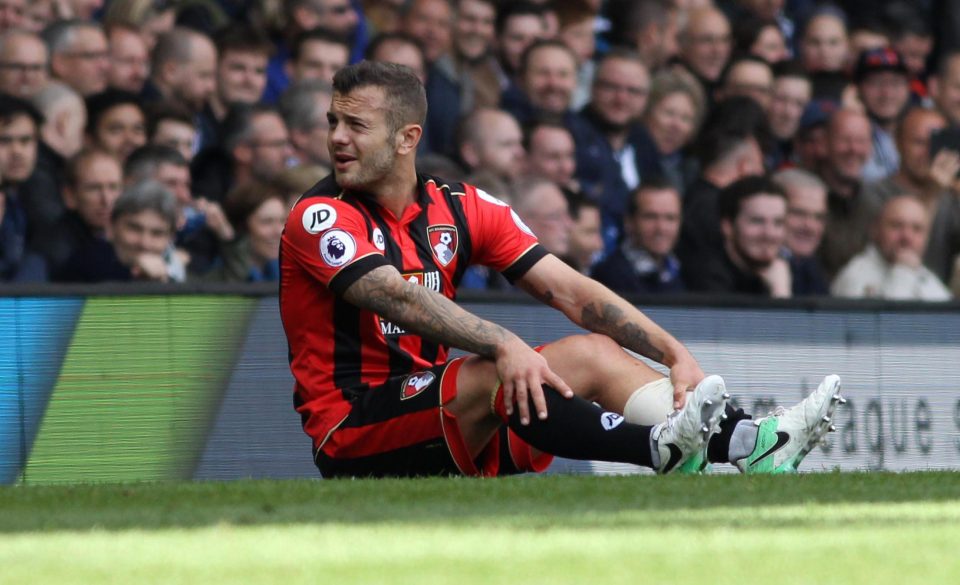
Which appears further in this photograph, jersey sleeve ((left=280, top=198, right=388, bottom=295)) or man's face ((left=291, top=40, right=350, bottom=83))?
man's face ((left=291, top=40, right=350, bottom=83))

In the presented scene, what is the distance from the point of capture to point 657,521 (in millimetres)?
4043

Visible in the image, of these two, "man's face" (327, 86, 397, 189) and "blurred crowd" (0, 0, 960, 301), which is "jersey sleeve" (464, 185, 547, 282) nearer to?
"man's face" (327, 86, 397, 189)

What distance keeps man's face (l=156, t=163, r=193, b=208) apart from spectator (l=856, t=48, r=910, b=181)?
4.97 meters

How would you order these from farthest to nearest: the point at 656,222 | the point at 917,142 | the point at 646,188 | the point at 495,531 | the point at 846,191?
the point at 917,142
the point at 846,191
the point at 646,188
the point at 656,222
the point at 495,531

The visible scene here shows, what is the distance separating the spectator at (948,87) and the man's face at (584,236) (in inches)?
140

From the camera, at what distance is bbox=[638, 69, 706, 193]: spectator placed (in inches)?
392

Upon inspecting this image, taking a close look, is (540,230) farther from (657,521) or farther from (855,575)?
(855,575)

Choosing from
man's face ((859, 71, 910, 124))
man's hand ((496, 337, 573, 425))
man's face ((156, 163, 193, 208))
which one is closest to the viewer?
man's hand ((496, 337, 573, 425))

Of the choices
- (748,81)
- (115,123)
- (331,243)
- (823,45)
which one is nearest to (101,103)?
(115,123)

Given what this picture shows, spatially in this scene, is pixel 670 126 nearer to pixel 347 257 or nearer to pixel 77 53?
pixel 77 53

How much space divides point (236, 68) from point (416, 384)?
3.81 m

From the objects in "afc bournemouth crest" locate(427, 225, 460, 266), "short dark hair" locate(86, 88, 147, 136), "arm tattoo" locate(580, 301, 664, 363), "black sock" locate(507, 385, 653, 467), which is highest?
"short dark hair" locate(86, 88, 147, 136)

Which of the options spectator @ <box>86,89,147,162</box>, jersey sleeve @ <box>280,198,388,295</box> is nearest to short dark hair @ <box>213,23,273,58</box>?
spectator @ <box>86,89,147,162</box>

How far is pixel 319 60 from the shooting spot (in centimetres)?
895
